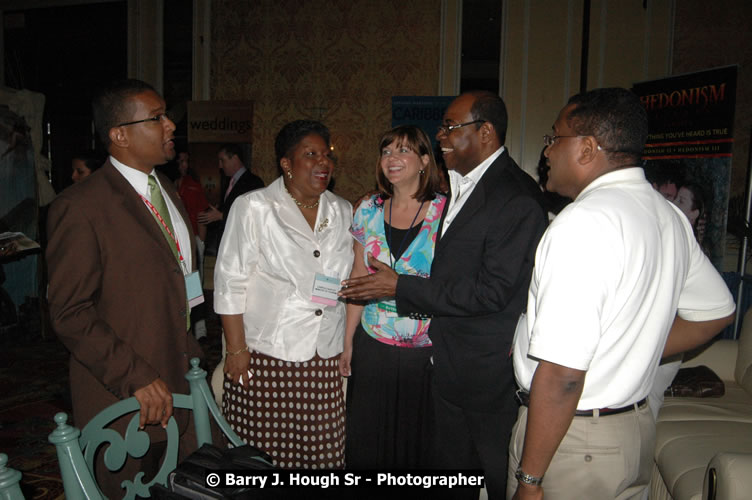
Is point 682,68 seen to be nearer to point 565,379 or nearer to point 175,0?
point 565,379

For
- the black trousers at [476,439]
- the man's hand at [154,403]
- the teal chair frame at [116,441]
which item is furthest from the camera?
the black trousers at [476,439]

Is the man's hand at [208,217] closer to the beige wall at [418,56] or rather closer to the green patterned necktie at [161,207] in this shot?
the beige wall at [418,56]

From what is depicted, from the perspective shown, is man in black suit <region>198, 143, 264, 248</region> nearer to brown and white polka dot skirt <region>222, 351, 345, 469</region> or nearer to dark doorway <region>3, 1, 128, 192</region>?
brown and white polka dot skirt <region>222, 351, 345, 469</region>

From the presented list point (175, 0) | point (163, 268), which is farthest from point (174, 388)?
point (175, 0)

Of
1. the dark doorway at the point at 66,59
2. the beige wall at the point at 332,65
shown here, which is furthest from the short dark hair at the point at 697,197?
the dark doorway at the point at 66,59

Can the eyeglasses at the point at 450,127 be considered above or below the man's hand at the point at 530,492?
above

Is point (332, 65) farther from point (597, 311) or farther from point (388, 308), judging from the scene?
point (597, 311)

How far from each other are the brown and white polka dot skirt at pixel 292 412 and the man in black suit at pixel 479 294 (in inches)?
22.8

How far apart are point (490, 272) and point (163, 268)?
1.10 m

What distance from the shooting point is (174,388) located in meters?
1.70

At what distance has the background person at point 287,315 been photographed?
2219 mm

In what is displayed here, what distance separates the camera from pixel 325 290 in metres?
2.24

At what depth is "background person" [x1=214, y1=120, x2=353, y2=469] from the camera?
87.4 inches

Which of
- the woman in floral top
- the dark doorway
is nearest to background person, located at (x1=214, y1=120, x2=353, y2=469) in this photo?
the woman in floral top
